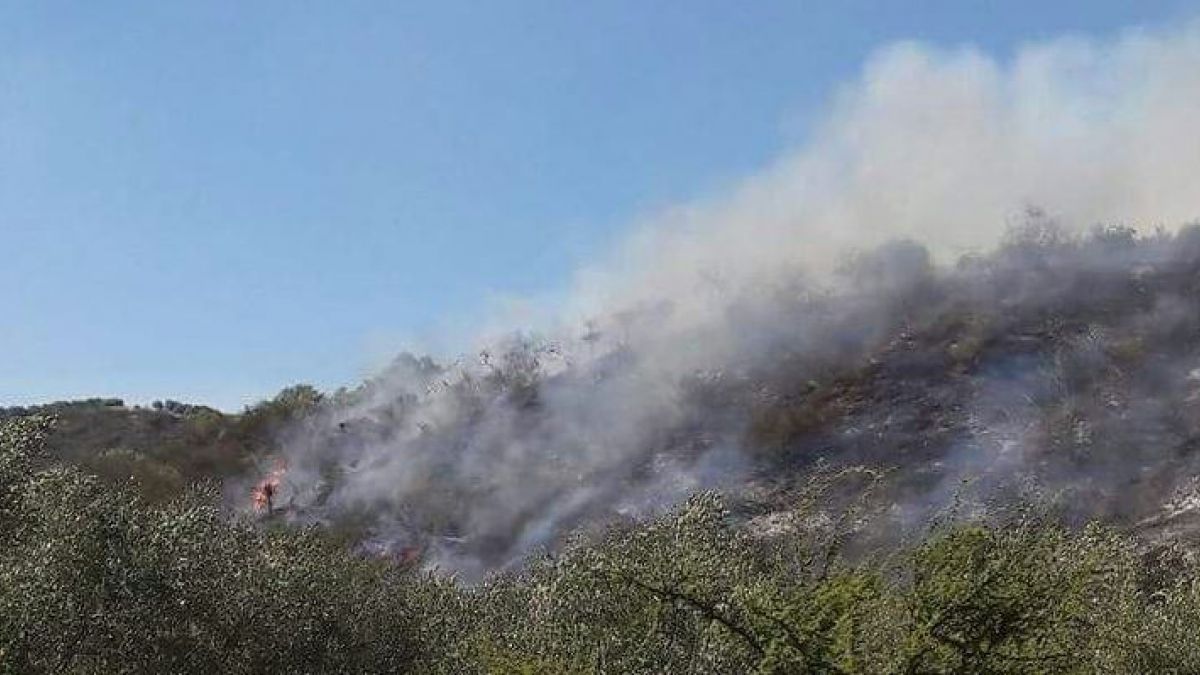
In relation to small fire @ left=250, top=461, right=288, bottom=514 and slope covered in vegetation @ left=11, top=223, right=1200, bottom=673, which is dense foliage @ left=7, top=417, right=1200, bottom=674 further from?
small fire @ left=250, top=461, right=288, bottom=514

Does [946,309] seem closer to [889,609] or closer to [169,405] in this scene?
[169,405]

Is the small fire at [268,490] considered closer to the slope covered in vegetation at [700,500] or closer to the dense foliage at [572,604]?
the slope covered in vegetation at [700,500]

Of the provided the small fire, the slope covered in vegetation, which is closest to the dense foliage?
the slope covered in vegetation

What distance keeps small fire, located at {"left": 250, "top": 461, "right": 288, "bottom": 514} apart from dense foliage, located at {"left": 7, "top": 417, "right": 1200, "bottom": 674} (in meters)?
77.8

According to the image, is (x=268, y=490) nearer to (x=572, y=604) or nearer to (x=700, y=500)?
(x=700, y=500)

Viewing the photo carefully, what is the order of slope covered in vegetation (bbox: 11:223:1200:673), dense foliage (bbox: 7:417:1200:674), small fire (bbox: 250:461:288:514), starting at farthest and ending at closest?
small fire (bbox: 250:461:288:514)
slope covered in vegetation (bbox: 11:223:1200:673)
dense foliage (bbox: 7:417:1200:674)

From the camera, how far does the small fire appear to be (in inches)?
4631

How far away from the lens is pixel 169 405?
16675 centimetres

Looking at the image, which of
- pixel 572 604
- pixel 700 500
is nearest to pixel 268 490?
pixel 700 500

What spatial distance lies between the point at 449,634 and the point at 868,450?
237 feet

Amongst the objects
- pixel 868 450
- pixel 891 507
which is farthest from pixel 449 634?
pixel 868 450

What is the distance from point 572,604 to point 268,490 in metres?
91.7

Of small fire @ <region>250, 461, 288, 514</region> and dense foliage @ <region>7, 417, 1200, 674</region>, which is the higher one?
small fire @ <region>250, 461, 288, 514</region>

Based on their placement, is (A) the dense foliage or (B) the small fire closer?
(A) the dense foliage
